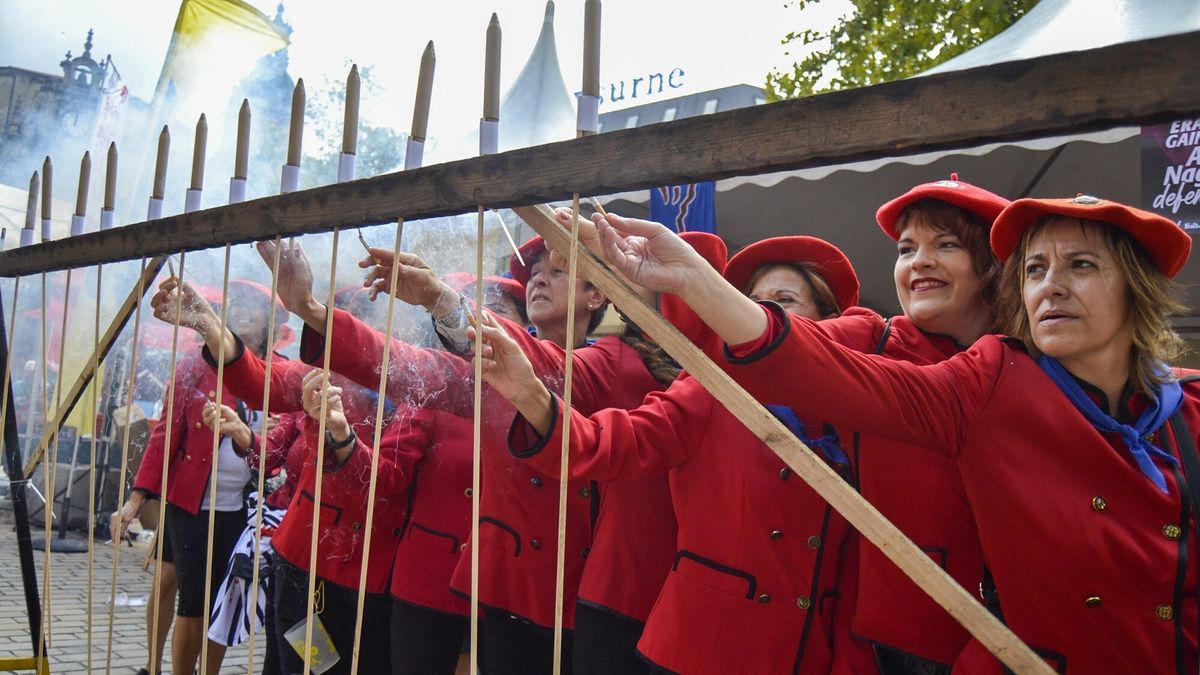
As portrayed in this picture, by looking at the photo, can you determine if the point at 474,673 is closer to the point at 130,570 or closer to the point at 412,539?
the point at 412,539

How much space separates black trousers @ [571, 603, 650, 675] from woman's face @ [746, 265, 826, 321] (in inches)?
32.2

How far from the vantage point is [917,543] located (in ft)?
5.72

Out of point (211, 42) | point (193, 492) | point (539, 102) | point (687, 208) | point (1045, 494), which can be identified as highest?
point (539, 102)

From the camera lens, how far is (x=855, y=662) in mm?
1827

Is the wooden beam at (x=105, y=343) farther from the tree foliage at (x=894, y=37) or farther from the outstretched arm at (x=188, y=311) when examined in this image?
the tree foliage at (x=894, y=37)

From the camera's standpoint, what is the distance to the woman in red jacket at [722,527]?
1812mm

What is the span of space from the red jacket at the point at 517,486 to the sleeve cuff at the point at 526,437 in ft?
1.76

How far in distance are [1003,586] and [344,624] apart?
2.18m

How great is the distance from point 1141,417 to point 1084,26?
11.5 ft

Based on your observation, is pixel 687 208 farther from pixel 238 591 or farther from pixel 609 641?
pixel 609 641

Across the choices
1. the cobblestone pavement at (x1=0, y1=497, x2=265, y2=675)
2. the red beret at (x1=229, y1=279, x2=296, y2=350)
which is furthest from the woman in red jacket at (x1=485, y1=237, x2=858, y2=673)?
the cobblestone pavement at (x1=0, y1=497, x2=265, y2=675)

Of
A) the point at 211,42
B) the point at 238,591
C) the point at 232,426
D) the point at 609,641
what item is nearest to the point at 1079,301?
the point at 609,641

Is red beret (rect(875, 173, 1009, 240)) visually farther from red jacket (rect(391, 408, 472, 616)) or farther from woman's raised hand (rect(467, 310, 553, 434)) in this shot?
red jacket (rect(391, 408, 472, 616))

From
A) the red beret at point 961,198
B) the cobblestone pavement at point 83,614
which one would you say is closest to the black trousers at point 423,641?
the cobblestone pavement at point 83,614
